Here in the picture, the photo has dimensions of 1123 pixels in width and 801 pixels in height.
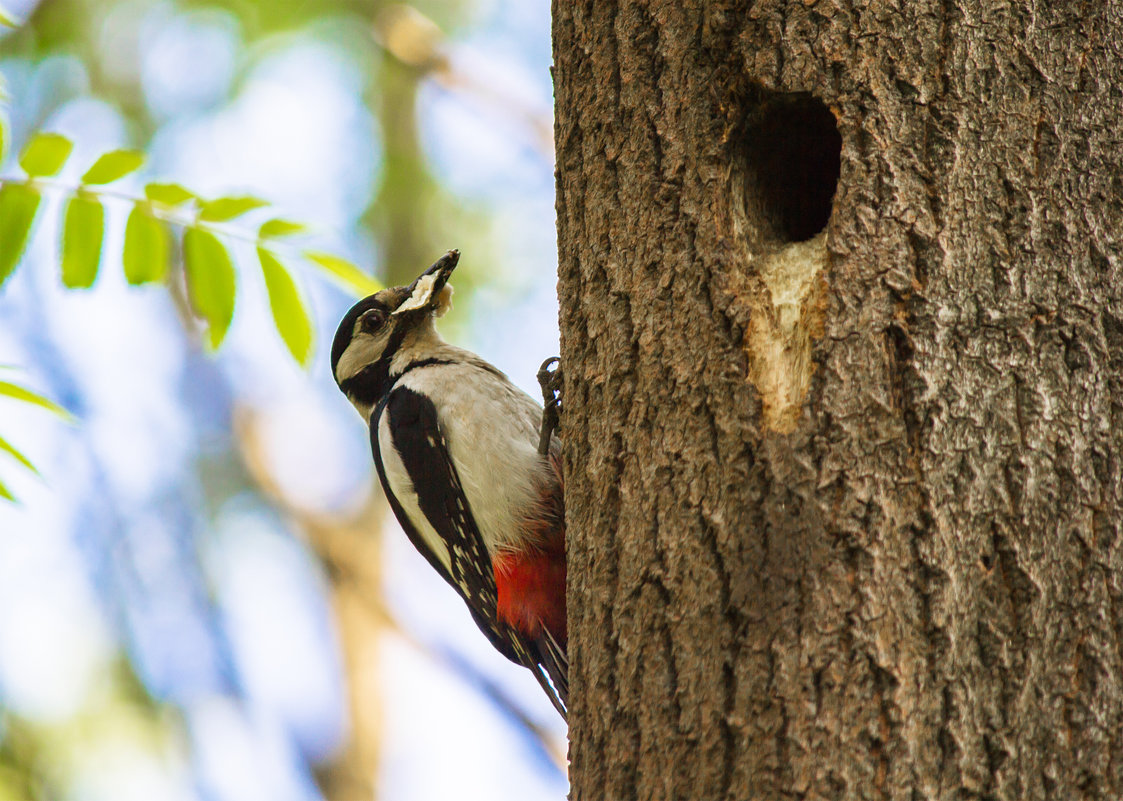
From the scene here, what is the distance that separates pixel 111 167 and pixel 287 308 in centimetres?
51

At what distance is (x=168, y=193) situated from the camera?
8.34 feet

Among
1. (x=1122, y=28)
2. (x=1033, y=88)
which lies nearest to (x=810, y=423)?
(x=1033, y=88)

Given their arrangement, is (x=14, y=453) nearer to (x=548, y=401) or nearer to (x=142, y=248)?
(x=142, y=248)

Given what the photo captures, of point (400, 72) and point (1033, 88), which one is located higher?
point (400, 72)

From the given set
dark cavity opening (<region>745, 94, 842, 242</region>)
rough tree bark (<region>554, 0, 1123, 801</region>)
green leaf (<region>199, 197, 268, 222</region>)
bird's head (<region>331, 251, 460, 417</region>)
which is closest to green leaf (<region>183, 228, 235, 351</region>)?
green leaf (<region>199, 197, 268, 222</region>)

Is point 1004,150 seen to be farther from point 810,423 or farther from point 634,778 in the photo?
point 634,778

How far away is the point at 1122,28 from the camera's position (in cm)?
192

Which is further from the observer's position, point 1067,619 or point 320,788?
point 320,788

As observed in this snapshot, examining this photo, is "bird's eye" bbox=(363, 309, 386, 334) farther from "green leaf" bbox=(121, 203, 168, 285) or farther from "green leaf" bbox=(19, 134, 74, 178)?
"green leaf" bbox=(19, 134, 74, 178)

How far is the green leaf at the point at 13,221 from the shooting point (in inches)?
95.5

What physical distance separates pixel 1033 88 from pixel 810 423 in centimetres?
71

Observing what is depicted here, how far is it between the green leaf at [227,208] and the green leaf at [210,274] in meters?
0.04

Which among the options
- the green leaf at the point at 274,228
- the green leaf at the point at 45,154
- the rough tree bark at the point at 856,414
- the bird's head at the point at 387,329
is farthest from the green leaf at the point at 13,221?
the bird's head at the point at 387,329

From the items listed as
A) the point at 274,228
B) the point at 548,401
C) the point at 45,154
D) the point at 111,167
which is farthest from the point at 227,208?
the point at 548,401
